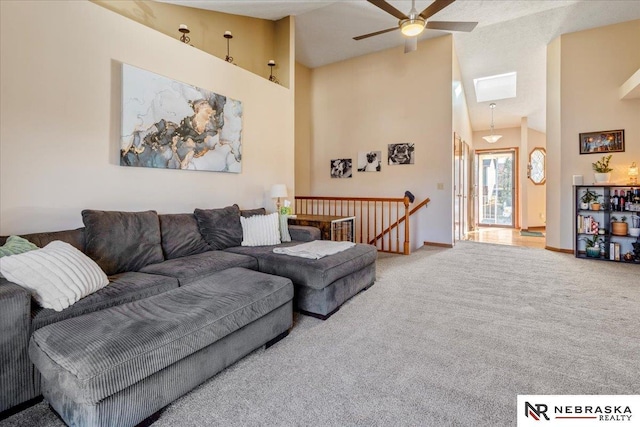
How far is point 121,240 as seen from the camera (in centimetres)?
257

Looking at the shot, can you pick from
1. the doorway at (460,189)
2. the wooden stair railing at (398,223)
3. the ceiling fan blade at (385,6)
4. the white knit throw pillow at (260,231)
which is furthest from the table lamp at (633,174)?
the white knit throw pillow at (260,231)

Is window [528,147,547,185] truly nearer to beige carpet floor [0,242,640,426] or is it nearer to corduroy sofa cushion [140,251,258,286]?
beige carpet floor [0,242,640,426]

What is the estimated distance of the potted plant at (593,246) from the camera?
4785 millimetres

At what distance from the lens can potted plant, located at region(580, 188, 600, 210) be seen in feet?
16.0

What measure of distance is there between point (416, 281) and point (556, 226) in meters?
3.33

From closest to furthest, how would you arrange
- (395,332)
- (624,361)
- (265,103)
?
(624,361)
(395,332)
(265,103)

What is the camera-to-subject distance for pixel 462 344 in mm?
2182

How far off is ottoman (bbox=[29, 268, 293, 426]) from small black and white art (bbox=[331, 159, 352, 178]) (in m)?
4.91

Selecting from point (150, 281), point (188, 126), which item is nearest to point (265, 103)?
point (188, 126)

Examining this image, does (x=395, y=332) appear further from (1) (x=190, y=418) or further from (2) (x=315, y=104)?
(2) (x=315, y=104)

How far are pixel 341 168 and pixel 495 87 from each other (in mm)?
4026

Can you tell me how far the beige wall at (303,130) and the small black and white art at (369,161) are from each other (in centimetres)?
128

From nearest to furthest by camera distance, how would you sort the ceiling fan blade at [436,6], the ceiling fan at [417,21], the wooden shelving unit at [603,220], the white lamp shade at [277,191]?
the ceiling fan blade at [436,6]
the ceiling fan at [417,21]
the white lamp shade at [277,191]
the wooden shelving unit at [603,220]

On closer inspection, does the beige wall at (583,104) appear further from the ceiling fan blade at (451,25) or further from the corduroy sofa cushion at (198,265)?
the corduroy sofa cushion at (198,265)
